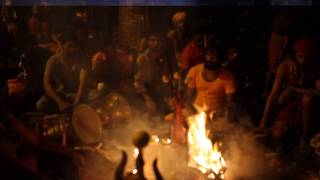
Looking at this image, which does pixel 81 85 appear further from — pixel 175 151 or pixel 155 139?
pixel 175 151

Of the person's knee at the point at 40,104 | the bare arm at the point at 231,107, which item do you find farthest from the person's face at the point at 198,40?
the person's knee at the point at 40,104

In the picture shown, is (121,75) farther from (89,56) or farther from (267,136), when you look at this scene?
(267,136)

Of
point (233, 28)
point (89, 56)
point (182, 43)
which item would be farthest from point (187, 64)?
point (89, 56)

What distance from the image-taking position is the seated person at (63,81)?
6848 mm

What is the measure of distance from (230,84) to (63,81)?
2192 millimetres

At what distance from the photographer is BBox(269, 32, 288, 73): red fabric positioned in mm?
6879

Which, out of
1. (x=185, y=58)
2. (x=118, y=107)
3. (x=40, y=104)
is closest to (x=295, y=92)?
(x=185, y=58)

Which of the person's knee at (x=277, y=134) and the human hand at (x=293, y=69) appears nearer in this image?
the human hand at (x=293, y=69)

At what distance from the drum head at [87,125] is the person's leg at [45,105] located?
313 millimetres

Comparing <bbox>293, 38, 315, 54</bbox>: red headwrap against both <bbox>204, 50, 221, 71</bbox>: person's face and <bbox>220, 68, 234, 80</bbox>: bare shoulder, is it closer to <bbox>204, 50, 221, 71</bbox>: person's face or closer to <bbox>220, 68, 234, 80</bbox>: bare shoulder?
<bbox>220, 68, 234, 80</bbox>: bare shoulder

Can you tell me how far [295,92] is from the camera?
6953 mm

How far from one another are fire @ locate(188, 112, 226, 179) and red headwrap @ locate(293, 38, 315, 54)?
149 centimetres

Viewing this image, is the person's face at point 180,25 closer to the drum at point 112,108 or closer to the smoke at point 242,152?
the drum at point 112,108

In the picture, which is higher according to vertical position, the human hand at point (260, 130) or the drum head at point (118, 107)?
the drum head at point (118, 107)
